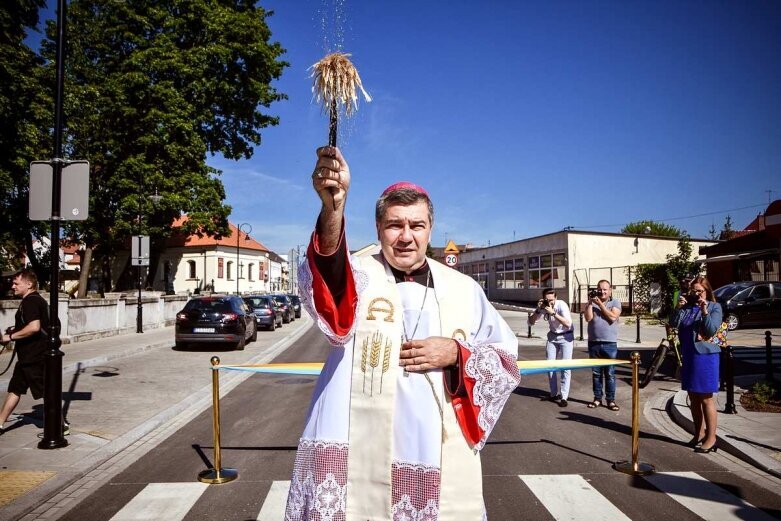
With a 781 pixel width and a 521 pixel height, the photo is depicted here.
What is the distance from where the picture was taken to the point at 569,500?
461 cm

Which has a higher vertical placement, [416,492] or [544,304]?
[544,304]

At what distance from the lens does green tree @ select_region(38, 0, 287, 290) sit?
27.8 metres

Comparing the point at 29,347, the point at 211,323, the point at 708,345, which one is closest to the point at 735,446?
the point at 708,345

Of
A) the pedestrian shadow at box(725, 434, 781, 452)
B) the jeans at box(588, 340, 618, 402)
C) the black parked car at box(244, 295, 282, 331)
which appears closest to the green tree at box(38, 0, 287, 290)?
the black parked car at box(244, 295, 282, 331)

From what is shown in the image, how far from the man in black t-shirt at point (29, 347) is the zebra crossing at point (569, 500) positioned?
2.58 meters

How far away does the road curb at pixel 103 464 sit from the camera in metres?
4.36

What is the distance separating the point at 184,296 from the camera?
30688 mm

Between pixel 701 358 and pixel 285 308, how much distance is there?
26.0 m

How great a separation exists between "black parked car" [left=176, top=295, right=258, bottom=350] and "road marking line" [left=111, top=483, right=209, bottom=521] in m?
11.9

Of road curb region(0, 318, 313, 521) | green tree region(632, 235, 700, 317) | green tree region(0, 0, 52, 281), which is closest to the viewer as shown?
road curb region(0, 318, 313, 521)

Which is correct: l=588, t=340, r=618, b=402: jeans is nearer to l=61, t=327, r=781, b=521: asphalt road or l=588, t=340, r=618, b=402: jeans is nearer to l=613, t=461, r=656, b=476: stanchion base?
l=61, t=327, r=781, b=521: asphalt road

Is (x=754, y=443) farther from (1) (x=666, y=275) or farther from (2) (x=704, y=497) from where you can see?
(1) (x=666, y=275)

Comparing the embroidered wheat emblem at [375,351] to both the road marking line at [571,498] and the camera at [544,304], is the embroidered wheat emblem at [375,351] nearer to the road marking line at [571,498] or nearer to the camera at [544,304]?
the road marking line at [571,498]

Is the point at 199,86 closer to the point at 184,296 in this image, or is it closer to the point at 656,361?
the point at 184,296
